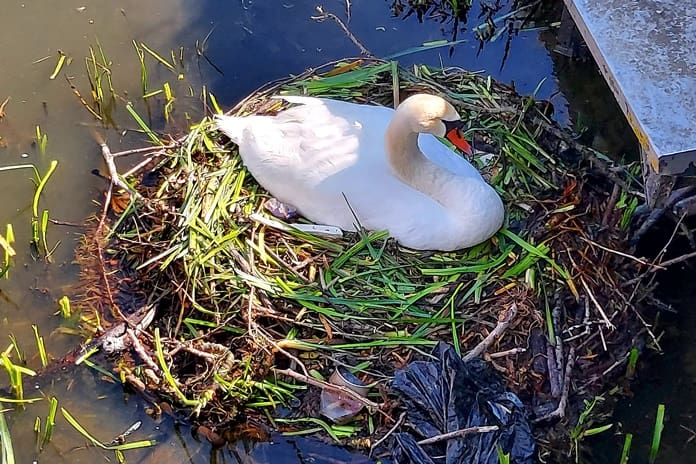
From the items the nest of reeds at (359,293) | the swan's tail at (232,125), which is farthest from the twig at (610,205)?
the swan's tail at (232,125)

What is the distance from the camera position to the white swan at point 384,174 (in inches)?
115

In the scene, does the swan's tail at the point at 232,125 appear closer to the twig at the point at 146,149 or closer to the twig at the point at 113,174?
the twig at the point at 146,149

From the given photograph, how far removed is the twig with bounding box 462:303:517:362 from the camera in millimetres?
2783

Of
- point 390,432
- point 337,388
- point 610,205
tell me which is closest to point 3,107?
point 337,388

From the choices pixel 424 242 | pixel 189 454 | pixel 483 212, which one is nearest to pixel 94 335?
pixel 189 454

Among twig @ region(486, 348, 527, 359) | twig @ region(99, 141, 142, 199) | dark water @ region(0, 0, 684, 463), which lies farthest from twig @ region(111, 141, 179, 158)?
twig @ region(486, 348, 527, 359)

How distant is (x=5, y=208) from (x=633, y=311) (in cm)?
236

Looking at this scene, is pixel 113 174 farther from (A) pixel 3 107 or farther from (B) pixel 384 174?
(B) pixel 384 174

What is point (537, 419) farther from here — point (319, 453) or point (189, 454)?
point (189, 454)

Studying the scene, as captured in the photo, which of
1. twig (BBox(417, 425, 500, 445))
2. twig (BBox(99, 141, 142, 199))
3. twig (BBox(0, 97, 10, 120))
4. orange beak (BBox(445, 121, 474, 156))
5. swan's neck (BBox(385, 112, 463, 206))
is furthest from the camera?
twig (BBox(0, 97, 10, 120))

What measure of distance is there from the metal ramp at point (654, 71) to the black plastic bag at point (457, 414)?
87cm

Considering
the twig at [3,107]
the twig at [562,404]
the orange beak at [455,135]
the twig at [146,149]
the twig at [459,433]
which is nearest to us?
the twig at [459,433]

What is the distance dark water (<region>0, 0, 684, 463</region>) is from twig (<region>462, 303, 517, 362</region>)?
106cm

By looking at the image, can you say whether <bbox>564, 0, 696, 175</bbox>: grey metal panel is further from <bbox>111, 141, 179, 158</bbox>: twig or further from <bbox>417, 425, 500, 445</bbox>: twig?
<bbox>111, 141, 179, 158</bbox>: twig
